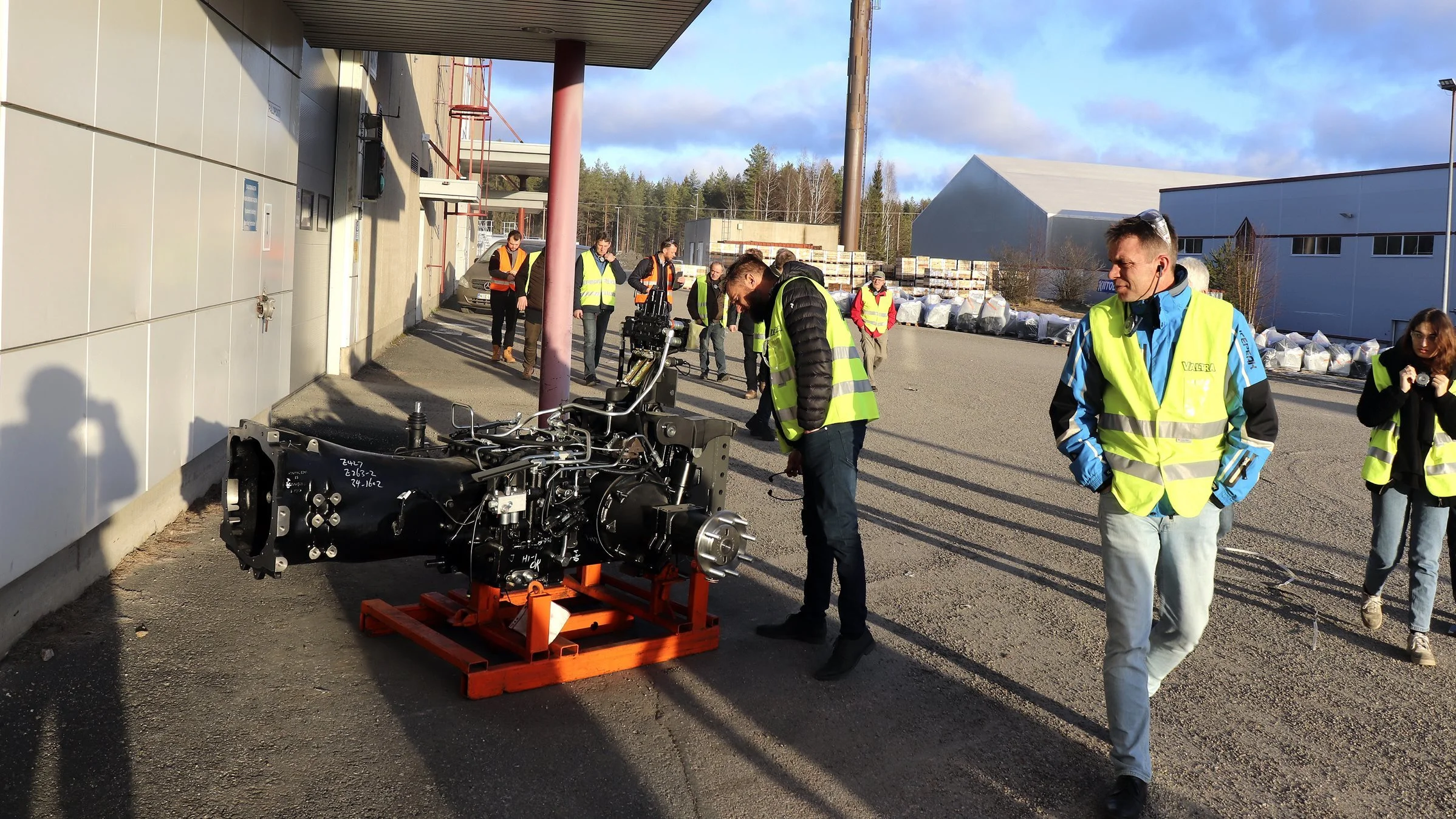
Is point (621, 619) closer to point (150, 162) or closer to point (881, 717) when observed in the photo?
point (881, 717)

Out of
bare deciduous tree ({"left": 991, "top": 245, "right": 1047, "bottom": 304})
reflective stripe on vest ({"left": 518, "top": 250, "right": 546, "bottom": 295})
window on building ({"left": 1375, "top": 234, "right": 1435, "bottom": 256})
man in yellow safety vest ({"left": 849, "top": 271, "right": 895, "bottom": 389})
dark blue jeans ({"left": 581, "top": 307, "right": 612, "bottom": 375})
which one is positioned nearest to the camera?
man in yellow safety vest ({"left": 849, "top": 271, "right": 895, "bottom": 389})

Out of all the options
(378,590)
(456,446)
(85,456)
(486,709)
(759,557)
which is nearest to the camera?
(486,709)

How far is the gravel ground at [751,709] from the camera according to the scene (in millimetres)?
3859

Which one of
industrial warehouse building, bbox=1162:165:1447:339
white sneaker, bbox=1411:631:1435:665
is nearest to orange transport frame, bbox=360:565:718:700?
white sneaker, bbox=1411:631:1435:665

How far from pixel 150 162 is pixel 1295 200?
45.7 metres

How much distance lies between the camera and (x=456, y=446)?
16.5 ft

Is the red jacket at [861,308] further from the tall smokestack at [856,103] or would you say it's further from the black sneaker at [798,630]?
the tall smokestack at [856,103]

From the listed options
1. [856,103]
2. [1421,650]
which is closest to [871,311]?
[1421,650]

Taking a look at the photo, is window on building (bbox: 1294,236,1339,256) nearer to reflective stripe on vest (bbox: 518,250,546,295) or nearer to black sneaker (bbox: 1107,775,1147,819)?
reflective stripe on vest (bbox: 518,250,546,295)

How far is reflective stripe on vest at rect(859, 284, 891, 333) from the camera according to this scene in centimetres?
1488

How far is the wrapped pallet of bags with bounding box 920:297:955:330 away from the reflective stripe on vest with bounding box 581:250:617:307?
18782mm

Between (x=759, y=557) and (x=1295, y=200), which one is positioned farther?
(x=1295, y=200)

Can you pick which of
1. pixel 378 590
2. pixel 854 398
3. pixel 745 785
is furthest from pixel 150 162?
pixel 745 785

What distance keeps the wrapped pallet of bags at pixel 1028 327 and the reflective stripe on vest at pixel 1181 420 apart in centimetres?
2561
